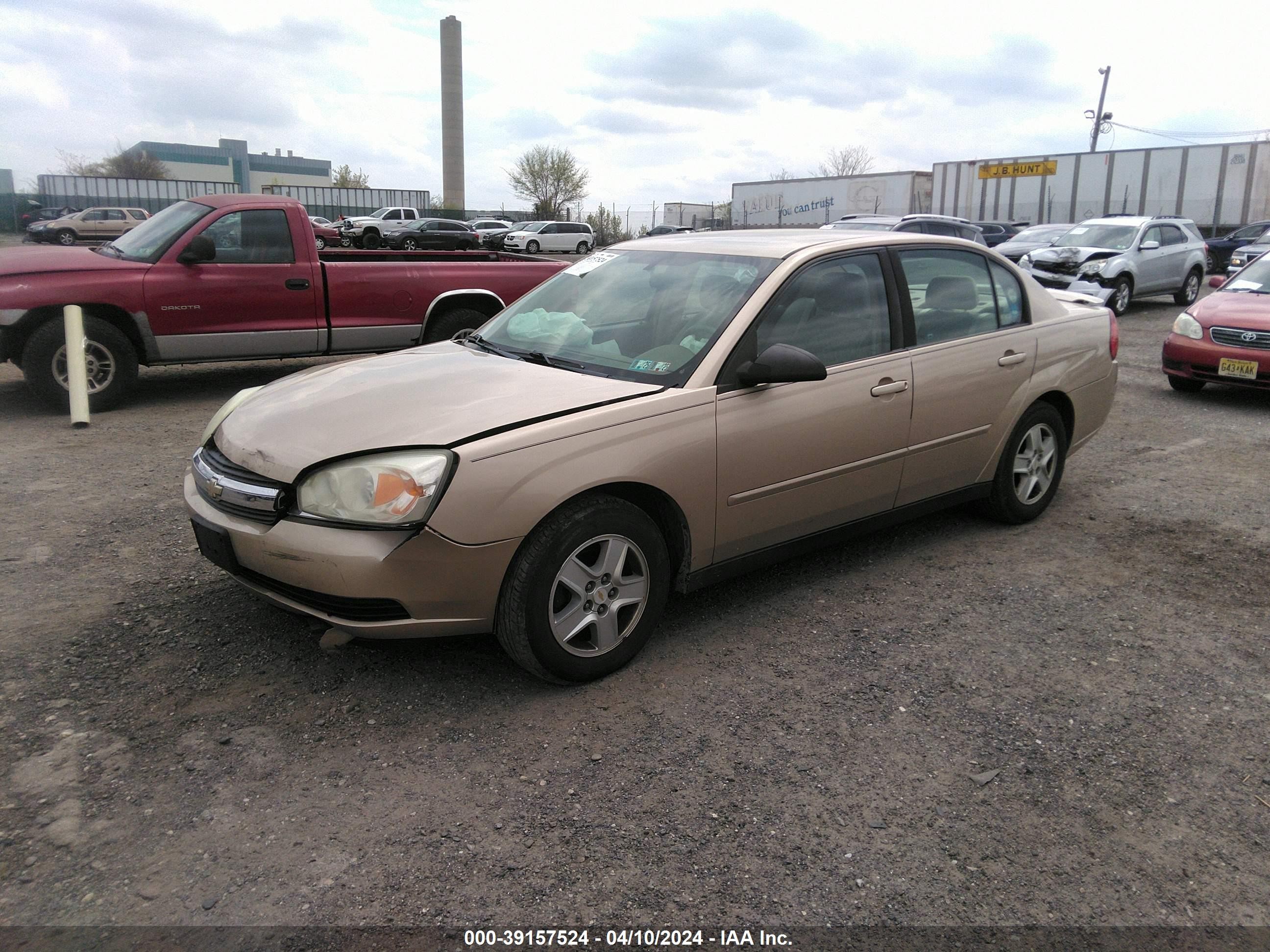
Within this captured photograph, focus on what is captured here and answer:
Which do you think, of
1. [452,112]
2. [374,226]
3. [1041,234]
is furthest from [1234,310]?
[452,112]

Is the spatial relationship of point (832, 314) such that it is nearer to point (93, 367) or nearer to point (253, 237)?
point (253, 237)

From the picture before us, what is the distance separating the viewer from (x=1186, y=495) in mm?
6043

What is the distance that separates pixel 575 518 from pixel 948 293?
2.58 metres

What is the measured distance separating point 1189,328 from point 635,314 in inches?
295

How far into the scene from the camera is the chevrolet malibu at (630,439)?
10.2 feet

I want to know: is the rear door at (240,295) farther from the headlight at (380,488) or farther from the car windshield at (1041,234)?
the car windshield at (1041,234)

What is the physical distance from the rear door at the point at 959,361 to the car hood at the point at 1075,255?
11779mm

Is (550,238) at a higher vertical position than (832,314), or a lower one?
higher

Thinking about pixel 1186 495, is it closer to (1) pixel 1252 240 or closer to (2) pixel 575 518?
(2) pixel 575 518

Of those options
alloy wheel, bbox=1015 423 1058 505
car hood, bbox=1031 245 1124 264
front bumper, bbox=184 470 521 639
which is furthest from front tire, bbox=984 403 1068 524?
car hood, bbox=1031 245 1124 264

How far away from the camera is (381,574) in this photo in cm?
303

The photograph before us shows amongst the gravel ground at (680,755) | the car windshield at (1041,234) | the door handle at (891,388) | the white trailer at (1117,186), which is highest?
the white trailer at (1117,186)

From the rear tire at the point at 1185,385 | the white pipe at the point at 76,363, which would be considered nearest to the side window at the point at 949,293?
the rear tire at the point at 1185,385

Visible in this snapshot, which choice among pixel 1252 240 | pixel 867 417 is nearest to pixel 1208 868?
pixel 867 417
